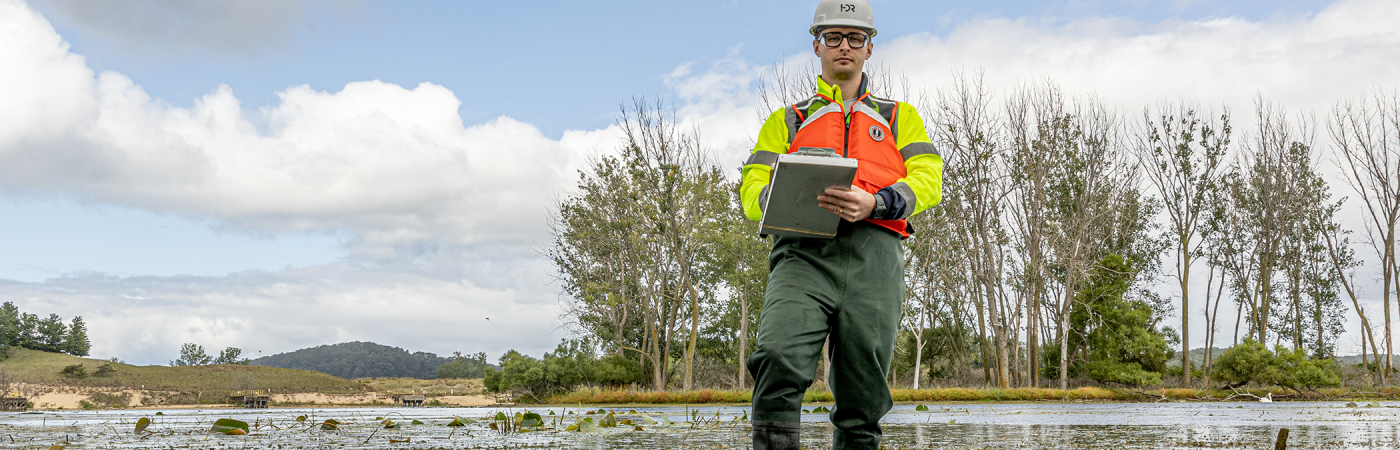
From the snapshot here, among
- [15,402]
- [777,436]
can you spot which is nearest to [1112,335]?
[777,436]

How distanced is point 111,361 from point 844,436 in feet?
182

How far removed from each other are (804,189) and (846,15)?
755 millimetres

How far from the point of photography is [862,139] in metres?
2.62

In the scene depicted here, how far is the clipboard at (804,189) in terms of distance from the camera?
87.1 inches

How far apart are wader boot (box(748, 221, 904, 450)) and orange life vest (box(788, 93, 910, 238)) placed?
0.52 feet

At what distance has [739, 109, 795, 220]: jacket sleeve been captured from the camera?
2.61m

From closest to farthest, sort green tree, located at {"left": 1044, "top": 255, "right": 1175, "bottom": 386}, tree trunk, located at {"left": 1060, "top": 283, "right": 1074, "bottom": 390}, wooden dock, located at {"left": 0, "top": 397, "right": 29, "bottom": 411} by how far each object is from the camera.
Answer: wooden dock, located at {"left": 0, "top": 397, "right": 29, "bottom": 411}
tree trunk, located at {"left": 1060, "top": 283, "right": 1074, "bottom": 390}
green tree, located at {"left": 1044, "top": 255, "right": 1175, "bottom": 386}

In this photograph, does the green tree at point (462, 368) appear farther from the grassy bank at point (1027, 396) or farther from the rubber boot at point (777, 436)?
the rubber boot at point (777, 436)

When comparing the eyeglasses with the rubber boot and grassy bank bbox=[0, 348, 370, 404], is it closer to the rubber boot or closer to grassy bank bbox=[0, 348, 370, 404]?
the rubber boot

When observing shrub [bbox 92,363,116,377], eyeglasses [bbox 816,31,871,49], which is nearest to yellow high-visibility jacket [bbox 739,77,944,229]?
eyeglasses [bbox 816,31,871,49]

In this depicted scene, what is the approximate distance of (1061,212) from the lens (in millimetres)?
30656

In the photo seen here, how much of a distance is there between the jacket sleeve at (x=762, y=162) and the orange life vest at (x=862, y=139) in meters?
0.06

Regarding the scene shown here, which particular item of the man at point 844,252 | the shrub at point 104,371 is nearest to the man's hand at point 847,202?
the man at point 844,252

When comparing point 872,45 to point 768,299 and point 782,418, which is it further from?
point 782,418
